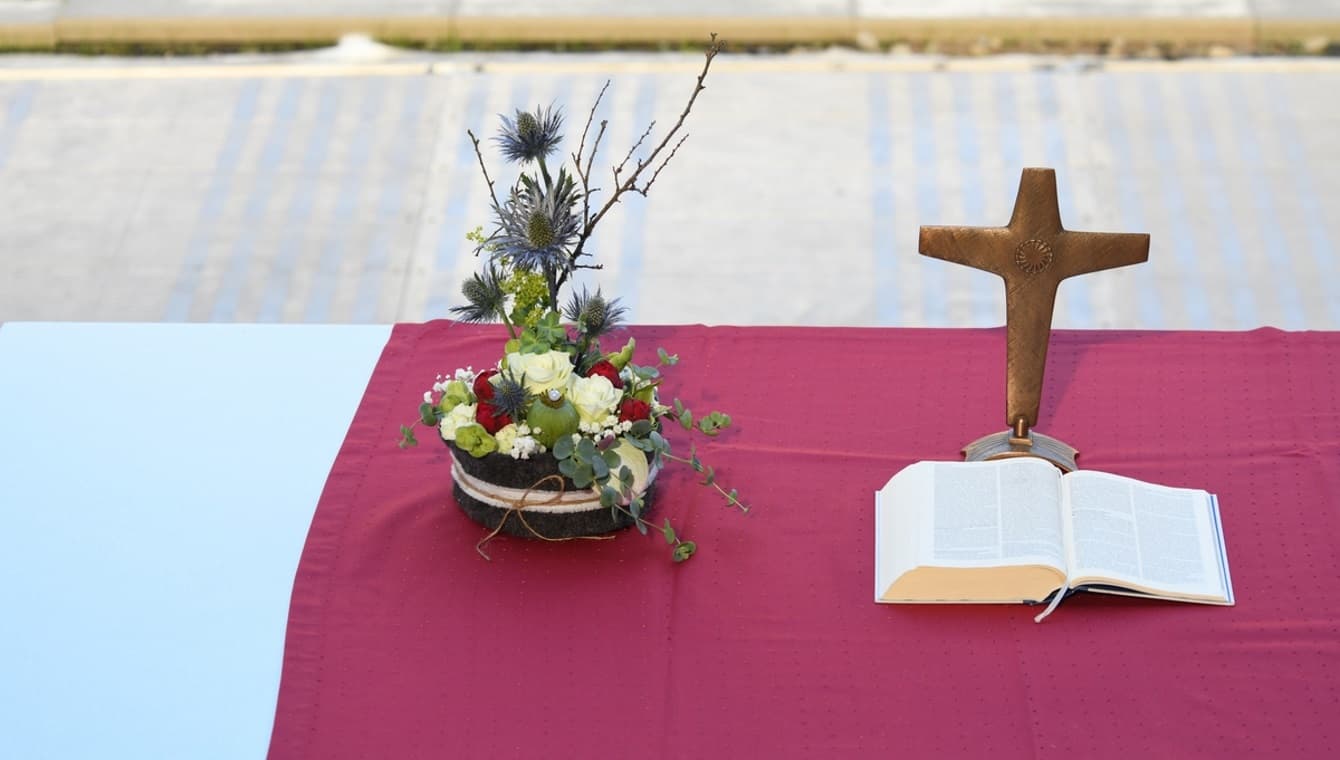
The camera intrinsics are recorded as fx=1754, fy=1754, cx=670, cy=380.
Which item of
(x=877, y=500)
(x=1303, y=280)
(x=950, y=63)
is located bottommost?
(x=877, y=500)

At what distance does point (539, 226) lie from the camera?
6.53 ft

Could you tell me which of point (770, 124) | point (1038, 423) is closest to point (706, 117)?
point (770, 124)

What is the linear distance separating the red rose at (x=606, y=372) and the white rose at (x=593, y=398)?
0.03m

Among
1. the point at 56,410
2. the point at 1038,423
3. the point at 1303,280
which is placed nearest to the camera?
the point at 1038,423

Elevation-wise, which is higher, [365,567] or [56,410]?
[56,410]

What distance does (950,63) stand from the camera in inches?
176

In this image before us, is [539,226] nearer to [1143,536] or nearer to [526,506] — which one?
[526,506]

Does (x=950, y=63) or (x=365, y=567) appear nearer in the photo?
(x=365, y=567)

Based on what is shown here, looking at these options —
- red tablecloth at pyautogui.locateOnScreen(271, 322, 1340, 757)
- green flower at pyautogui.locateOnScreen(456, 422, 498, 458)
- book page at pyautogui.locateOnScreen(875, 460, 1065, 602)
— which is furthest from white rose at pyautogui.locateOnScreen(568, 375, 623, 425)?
book page at pyautogui.locateOnScreen(875, 460, 1065, 602)

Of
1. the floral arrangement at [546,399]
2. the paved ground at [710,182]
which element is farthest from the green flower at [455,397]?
the paved ground at [710,182]

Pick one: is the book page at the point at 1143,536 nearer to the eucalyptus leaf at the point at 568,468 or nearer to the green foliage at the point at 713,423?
the green foliage at the point at 713,423

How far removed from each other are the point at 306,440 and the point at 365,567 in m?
0.31

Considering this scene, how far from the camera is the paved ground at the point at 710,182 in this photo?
384 cm

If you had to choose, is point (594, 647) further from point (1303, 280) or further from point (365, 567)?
point (1303, 280)
